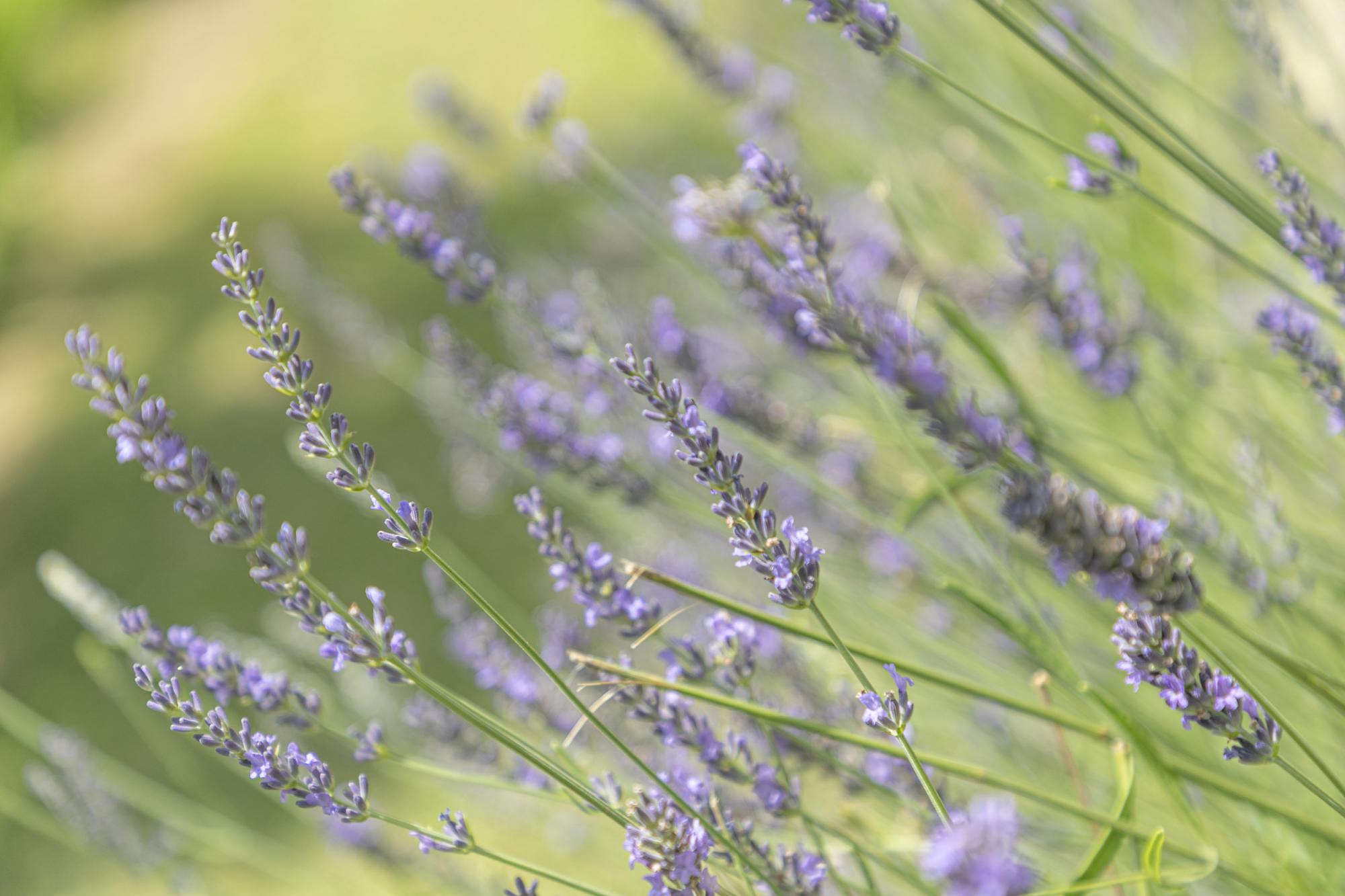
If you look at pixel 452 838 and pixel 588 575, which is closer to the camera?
pixel 452 838

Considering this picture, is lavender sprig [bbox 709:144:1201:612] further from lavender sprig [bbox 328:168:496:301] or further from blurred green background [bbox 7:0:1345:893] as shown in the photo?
blurred green background [bbox 7:0:1345:893]

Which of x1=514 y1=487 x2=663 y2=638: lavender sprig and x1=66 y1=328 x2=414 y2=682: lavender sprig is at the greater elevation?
x1=514 y1=487 x2=663 y2=638: lavender sprig

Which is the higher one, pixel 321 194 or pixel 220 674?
pixel 220 674

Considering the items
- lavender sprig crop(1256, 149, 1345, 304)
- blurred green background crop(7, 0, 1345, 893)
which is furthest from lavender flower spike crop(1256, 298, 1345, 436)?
blurred green background crop(7, 0, 1345, 893)

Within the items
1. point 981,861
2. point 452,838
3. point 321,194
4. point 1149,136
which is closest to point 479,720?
point 452,838

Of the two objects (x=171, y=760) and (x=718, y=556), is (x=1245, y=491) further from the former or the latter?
(x=171, y=760)

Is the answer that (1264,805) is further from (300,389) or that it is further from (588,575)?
(300,389)

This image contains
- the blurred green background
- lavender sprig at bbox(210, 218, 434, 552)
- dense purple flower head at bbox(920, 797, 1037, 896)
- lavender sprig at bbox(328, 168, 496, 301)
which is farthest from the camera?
the blurred green background
